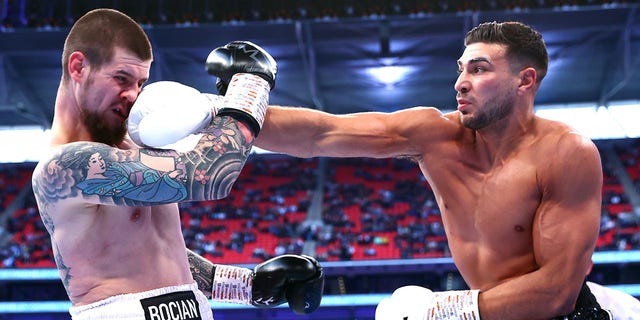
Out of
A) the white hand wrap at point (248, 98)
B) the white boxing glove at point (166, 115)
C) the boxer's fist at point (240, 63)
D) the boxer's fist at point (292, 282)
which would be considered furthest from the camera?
the boxer's fist at point (292, 282)

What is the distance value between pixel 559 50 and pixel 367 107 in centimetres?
443

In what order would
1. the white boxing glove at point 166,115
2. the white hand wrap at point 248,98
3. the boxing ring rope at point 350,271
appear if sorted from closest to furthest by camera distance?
1. the white boxing glove at point 166,115
2. the white hand wrap at point 248,98
3. the boxing ring rope at point 350,271

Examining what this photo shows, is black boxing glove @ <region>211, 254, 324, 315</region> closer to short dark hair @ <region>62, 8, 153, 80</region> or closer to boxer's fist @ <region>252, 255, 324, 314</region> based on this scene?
boxer's fist @ <region>252, 255, 324, 314</region>

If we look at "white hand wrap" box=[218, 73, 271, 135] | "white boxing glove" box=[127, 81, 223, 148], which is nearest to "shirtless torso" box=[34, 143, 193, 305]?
"white boxing glove" box=[127, 81, 223, 148]

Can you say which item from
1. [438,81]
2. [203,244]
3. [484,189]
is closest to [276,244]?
[203,244]

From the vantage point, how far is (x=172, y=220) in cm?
239

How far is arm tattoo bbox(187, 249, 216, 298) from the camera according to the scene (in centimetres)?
274

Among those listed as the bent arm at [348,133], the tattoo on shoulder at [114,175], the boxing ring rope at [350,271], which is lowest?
the boxing ring rope at [350,271]

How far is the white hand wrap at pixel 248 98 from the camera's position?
2047 millimetres

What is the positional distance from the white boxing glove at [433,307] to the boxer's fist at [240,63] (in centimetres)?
92

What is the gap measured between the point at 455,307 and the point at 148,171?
118 cm

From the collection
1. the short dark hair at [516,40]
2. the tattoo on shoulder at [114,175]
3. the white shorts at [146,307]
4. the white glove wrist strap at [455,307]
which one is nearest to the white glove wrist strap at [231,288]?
the white shorts at [146,307]

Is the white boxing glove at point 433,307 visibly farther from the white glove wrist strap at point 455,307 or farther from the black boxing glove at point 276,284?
the black boxing glove at point 276,284

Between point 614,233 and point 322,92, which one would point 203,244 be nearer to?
point 322,92
